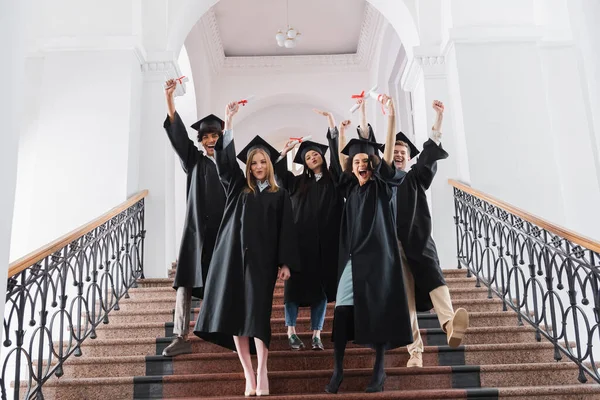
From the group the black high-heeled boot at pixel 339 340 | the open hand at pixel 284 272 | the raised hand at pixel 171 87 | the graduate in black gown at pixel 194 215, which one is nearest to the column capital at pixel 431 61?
the graduate in black gown at pixel 194 215

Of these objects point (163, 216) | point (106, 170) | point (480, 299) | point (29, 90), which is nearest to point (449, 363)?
point (480, 299)

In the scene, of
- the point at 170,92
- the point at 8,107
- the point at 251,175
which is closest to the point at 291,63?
the point at 170,92

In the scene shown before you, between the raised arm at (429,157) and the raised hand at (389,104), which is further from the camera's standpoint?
the raised arm at (429,157)

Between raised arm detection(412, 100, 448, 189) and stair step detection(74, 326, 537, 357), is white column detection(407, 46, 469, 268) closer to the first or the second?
stair step detection(74, 326, 537, 357)

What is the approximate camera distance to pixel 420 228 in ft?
15.3

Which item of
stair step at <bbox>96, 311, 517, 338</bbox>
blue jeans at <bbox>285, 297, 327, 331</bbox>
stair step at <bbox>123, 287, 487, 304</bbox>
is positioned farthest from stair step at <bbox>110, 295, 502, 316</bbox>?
blue jeans at <bbox>285, 297, 327, 331</bbox>

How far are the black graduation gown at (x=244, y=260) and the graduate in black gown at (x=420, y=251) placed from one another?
2.91ft

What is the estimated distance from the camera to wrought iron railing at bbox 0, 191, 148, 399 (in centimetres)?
401

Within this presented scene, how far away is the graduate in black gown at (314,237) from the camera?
4.67 metres

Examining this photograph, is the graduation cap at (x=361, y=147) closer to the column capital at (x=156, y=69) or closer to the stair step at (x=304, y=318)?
the stair step at (x=304, y=318)

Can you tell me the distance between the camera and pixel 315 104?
14.9m

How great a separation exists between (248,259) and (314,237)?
0.77m

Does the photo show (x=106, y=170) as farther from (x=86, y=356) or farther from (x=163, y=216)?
(x=86, y=356)

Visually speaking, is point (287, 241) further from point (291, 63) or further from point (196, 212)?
point (291, 63)
